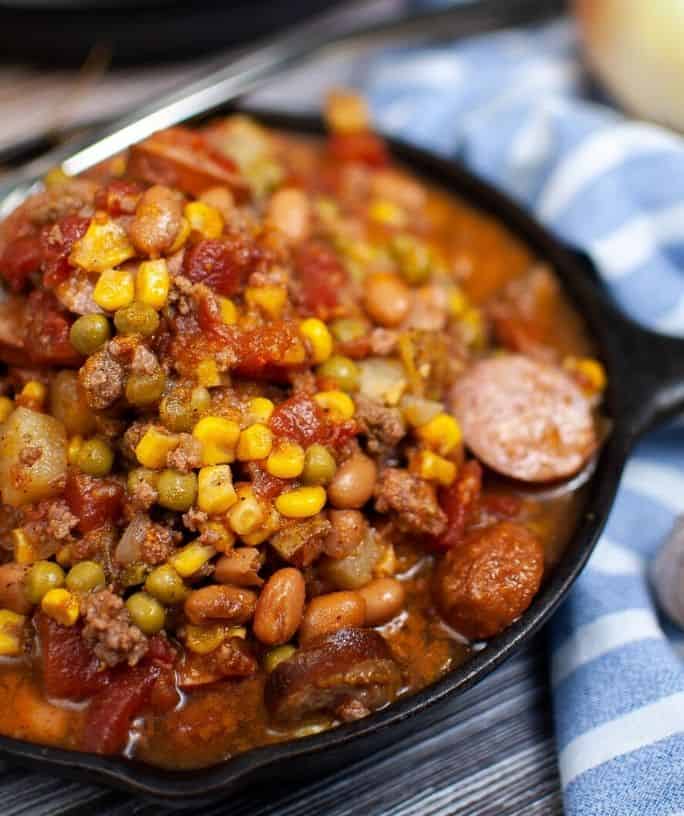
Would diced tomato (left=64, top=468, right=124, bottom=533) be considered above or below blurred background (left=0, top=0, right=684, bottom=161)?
below

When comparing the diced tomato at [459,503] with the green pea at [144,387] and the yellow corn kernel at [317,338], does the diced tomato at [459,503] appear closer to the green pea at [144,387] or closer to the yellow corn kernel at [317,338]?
the yellow corn kernel at [317,338]

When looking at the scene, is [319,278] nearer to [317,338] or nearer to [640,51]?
[317,338]

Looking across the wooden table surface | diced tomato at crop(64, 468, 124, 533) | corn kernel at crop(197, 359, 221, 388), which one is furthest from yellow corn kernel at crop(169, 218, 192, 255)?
the wooden table surface

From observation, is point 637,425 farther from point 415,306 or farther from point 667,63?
point 667,63

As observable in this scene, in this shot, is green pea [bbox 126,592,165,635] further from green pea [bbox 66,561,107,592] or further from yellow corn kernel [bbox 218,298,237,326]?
yellow corn kernel [bbox 218,298,237,326]

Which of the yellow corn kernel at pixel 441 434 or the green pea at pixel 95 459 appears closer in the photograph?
the green pea at pixel 95 459

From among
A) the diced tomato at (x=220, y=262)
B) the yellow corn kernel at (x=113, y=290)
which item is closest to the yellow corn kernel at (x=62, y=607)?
→ the yellow corn kernel at (x=113, y=290)

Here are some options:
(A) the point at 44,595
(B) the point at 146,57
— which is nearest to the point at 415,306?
(A) the point at 44,595
